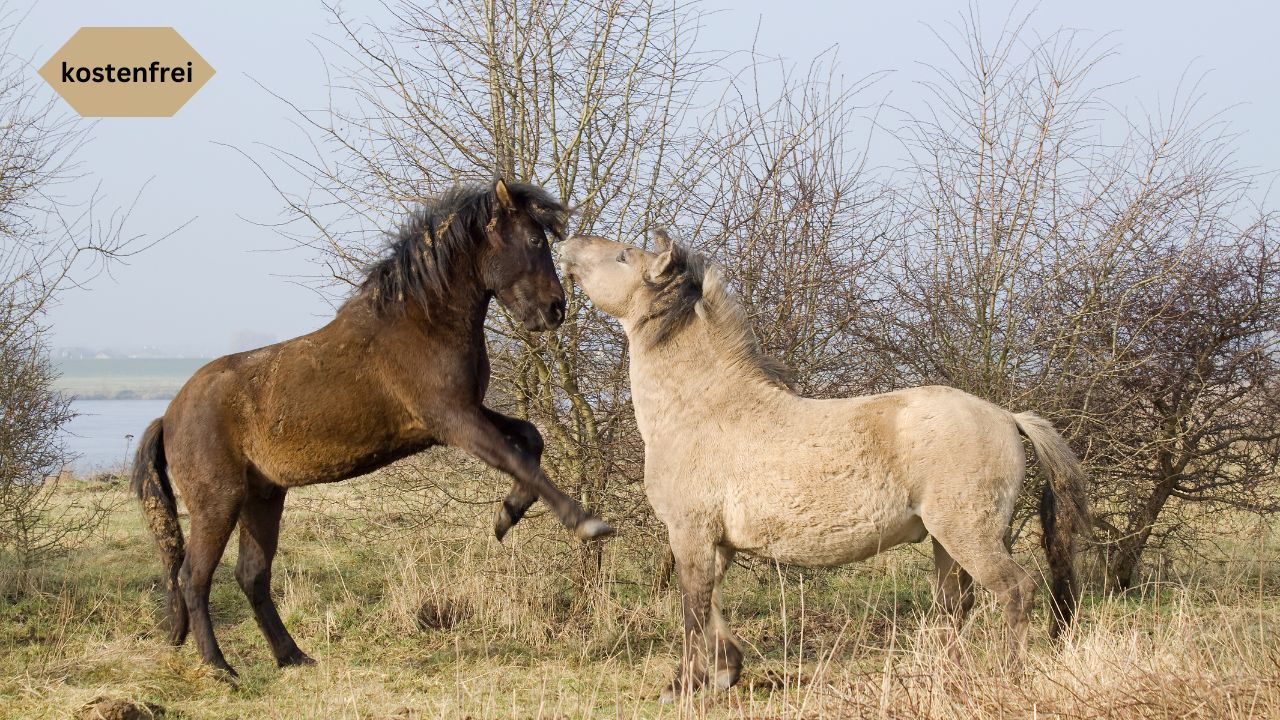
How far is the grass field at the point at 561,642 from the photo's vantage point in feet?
14.8

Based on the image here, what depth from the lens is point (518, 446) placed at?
5.90 m

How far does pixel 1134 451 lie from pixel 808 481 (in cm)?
364

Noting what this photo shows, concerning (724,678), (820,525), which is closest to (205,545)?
(724,678)

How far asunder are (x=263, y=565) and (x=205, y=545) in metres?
0.45

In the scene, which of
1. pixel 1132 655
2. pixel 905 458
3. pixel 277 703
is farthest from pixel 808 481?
pixel 277 703

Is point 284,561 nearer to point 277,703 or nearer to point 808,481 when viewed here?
point 277,703

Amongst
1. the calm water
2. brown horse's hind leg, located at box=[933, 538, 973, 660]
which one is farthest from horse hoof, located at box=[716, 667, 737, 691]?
the calm water

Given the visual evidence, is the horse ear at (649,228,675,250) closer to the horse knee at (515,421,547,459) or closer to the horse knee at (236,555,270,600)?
the horse knee at (515,421,547,459)

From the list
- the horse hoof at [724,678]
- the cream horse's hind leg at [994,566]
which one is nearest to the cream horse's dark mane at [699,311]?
the cream horse's hind leg at [994,566]

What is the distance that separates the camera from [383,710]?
538cm

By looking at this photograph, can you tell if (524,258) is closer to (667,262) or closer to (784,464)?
(667,262)

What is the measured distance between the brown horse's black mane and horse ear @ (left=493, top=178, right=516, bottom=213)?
4cm

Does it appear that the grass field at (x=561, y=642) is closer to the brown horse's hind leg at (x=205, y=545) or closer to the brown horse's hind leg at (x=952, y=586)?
the brown horse's hind leg at (x=952, y=586)

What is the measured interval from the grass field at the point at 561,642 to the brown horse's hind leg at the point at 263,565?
6.3 inches
